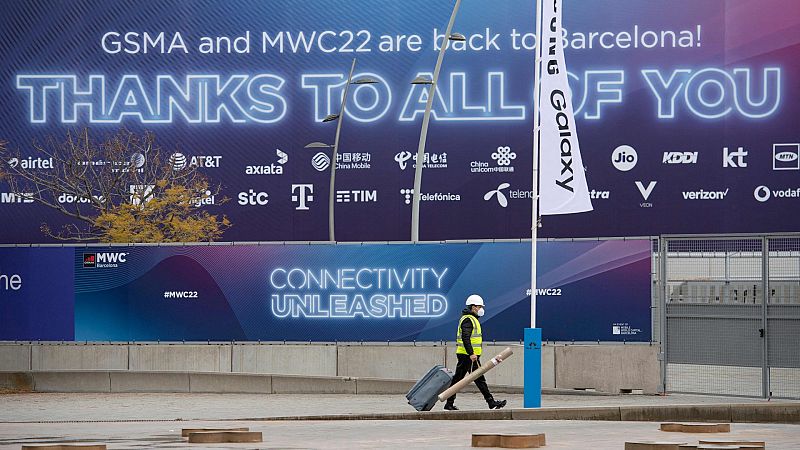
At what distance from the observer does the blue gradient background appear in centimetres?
2756

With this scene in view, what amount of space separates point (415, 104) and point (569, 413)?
3268 centimetres

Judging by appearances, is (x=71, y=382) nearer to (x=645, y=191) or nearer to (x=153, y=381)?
(x=153, y=381)

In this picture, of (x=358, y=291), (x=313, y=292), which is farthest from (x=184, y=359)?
(x=358, y=291)

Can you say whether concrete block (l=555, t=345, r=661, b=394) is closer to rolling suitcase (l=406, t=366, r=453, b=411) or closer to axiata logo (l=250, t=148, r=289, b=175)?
rolling suitcase (l=406, t=366, r=453, b=411)

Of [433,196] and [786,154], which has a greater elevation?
[786,154]

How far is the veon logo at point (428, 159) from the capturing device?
2164 inches

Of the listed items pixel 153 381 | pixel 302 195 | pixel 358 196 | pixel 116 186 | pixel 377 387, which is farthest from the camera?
pixel 302 195

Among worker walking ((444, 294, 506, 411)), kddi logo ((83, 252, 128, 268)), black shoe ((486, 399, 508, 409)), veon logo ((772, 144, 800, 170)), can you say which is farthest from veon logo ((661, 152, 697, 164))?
black shoe ((486, 399, 508, 409))

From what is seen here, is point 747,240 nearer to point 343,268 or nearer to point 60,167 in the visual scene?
point 343,268

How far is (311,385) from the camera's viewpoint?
28281mm

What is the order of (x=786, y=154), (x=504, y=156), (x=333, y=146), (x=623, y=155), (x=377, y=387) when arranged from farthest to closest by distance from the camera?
(x=504, y=156), (x=623, y=155), (x=786, y=154), (x=333, y=146), (x=377, y=387)

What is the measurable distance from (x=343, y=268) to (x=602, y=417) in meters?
7.14

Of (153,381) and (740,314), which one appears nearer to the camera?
(740,314)

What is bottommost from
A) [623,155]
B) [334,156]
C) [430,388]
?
[430,388]
